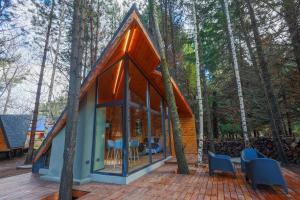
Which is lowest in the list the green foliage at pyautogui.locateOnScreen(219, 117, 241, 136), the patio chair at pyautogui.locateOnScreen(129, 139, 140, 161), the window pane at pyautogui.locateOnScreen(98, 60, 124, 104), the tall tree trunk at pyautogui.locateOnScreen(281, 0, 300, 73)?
the patio chair at pyautogui.locateOnScreen(129, 139, 140, 161)

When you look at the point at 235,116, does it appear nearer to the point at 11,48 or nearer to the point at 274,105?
the point at 274,105

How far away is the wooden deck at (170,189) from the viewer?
3.38 m

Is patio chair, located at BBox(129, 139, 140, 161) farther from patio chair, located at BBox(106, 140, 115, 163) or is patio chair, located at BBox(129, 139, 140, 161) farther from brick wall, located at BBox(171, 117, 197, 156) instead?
brick wall, located at BBox(171, 117, 197, 156)

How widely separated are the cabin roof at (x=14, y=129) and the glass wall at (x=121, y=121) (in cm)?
987

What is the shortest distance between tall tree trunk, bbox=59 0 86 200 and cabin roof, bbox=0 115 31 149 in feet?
36.8

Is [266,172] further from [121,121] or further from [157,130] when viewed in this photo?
[157,130]

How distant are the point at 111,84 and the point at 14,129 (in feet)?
42.5

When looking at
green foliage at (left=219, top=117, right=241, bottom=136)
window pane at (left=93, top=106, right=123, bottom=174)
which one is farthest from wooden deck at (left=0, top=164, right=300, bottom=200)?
green foliage at (left=219, top=117, right=241, bottom=136)

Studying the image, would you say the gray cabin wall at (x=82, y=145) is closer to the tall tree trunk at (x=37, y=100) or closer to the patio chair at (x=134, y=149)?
the patio chair at (x=134, y=149)

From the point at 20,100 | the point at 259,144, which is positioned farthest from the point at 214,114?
the point at 20,100

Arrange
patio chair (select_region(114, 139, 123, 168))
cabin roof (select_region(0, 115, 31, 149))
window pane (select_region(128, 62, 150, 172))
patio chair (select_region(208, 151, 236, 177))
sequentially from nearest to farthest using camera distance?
patio chair (select_region(208, 151, 236, 177)) < patio chair (select_region(114, 139, 123, 168)) < window pane (select_region(128, 62, 150, 172)) < cabin roof (select_region(0, 115, 31, 149))

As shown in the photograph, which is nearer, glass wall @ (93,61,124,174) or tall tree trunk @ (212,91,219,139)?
glass wall @ (93,61,124,174)

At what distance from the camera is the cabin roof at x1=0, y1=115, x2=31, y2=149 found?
1254 centimetres

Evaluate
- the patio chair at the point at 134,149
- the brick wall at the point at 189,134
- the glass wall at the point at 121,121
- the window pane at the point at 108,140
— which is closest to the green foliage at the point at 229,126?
the brick wall at the point at 189,134
